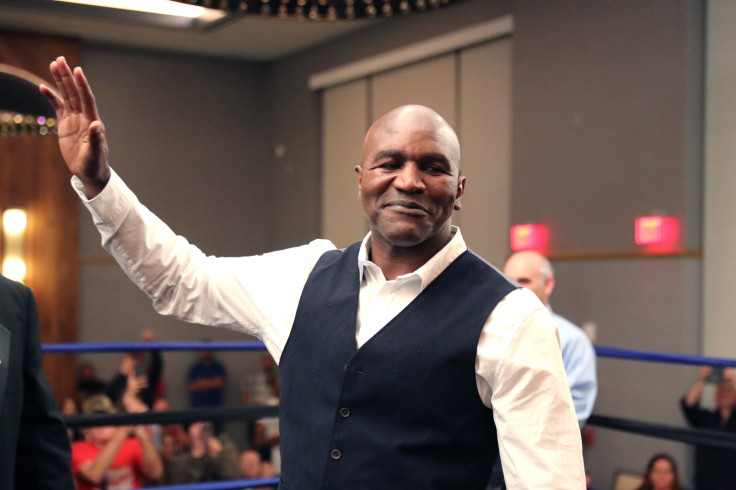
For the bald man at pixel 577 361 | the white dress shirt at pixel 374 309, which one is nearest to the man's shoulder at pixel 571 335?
the bald man at pixel 577 361

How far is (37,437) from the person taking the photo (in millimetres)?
1454

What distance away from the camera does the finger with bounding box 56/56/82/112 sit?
4.25 ft

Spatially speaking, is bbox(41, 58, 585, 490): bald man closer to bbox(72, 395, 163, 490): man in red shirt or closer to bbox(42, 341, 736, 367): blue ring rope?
bbox(42, 341, 736, 367): blue ring rope

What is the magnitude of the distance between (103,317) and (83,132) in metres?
6.74

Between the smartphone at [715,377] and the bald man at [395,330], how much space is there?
11.1ft

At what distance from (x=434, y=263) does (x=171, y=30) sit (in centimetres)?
661

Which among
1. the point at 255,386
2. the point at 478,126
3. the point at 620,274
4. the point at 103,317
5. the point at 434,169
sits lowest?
the point at 255,386

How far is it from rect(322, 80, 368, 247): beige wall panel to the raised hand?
591cm

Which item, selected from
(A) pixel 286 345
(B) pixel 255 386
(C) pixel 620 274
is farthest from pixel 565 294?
(A) pixel 286 345

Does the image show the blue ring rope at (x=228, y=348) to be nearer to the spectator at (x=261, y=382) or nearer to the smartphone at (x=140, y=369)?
the smartphone at (x=140, y=369)

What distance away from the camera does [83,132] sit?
1.32 m

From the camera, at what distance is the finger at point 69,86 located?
129cm

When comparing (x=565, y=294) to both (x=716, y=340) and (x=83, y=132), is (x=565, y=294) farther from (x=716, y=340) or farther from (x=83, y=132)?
(x=83, y=132)

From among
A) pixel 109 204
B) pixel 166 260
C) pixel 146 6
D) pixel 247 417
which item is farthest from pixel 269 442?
pixel 109 204
